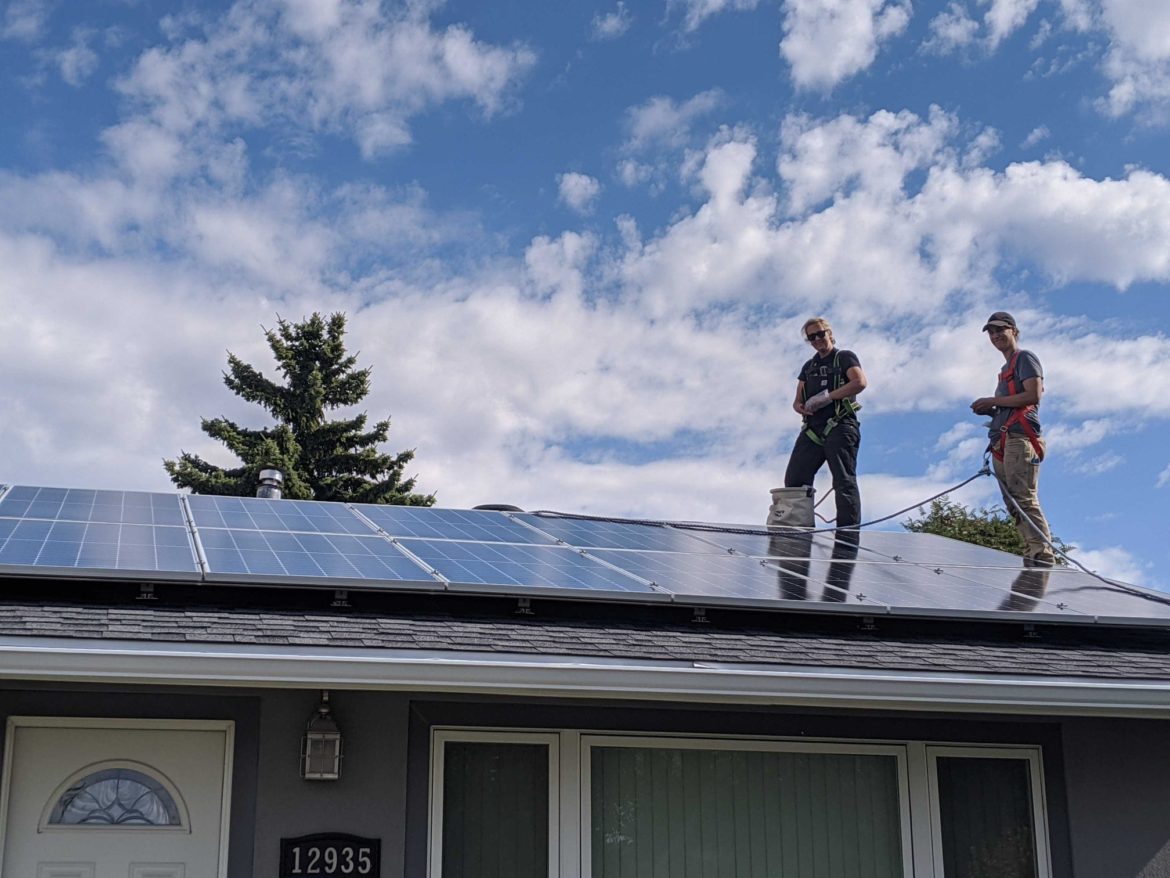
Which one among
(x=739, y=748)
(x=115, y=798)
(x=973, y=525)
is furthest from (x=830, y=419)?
(x=973, y=525)

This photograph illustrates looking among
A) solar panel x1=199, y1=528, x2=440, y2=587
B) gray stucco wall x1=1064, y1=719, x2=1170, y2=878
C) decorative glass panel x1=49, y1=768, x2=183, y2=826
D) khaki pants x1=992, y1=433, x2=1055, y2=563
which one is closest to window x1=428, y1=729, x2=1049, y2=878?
gray stucco wall x1=1064, y1=719, x2=1170, y2=878

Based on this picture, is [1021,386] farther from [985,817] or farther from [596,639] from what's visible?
[596,639]

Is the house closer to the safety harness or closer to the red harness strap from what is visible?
the red harness strap

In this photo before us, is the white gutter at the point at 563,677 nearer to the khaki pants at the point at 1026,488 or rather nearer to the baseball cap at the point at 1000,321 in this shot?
the khaki pants at the point at 1026,488

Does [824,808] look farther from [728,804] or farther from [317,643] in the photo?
[317,643]

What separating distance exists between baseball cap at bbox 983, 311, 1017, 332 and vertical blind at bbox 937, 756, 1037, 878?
13.0ft

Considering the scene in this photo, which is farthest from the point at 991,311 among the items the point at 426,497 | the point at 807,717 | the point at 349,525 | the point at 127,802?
the point at 426,497

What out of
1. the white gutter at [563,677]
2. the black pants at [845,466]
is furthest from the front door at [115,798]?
the black pants at [845,466]

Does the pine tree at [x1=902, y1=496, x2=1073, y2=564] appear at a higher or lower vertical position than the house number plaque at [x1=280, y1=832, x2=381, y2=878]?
higher

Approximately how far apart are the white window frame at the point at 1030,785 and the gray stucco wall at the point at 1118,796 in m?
0.15

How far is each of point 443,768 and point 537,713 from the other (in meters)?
0.56

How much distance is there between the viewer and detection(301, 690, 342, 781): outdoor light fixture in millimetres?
6055

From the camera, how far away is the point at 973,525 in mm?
26766

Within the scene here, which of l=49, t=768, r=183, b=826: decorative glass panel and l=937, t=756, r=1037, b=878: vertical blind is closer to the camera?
l=49, t=768, r=183, b=826: decorative glass panel
